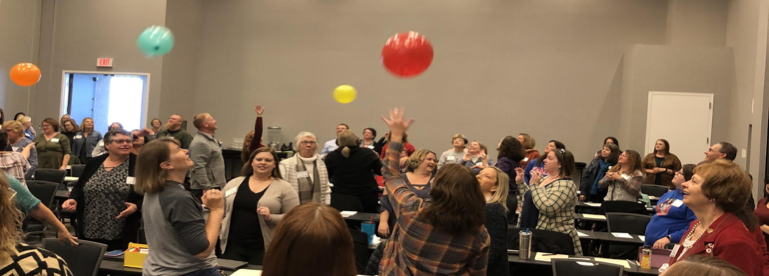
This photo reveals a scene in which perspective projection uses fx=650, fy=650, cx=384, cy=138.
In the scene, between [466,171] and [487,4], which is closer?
[466,171]

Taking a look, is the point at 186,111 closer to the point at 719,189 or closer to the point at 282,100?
the point at 282,100

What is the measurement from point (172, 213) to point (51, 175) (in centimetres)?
553

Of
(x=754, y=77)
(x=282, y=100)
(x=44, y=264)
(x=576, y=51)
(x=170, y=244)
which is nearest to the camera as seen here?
(x=44, y=264)

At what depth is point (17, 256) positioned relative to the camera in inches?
63.4

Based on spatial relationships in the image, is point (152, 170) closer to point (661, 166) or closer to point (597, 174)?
point (597, 174)

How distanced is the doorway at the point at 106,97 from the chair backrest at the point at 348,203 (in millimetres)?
6989

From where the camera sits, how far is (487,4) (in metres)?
12.3

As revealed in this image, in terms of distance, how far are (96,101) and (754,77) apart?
36.6 ft

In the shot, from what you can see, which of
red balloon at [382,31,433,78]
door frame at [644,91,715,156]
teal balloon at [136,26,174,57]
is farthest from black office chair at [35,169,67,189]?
door frame at [644,91,715,156]

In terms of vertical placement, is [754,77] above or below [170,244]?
above

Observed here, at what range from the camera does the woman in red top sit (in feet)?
7.95

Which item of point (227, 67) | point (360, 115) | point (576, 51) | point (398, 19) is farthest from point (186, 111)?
point (576, 51)

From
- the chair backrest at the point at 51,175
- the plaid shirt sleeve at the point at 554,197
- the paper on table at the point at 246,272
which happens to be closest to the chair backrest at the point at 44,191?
the chair backrest at the point at 51,175

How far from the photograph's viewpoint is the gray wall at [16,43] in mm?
11367
